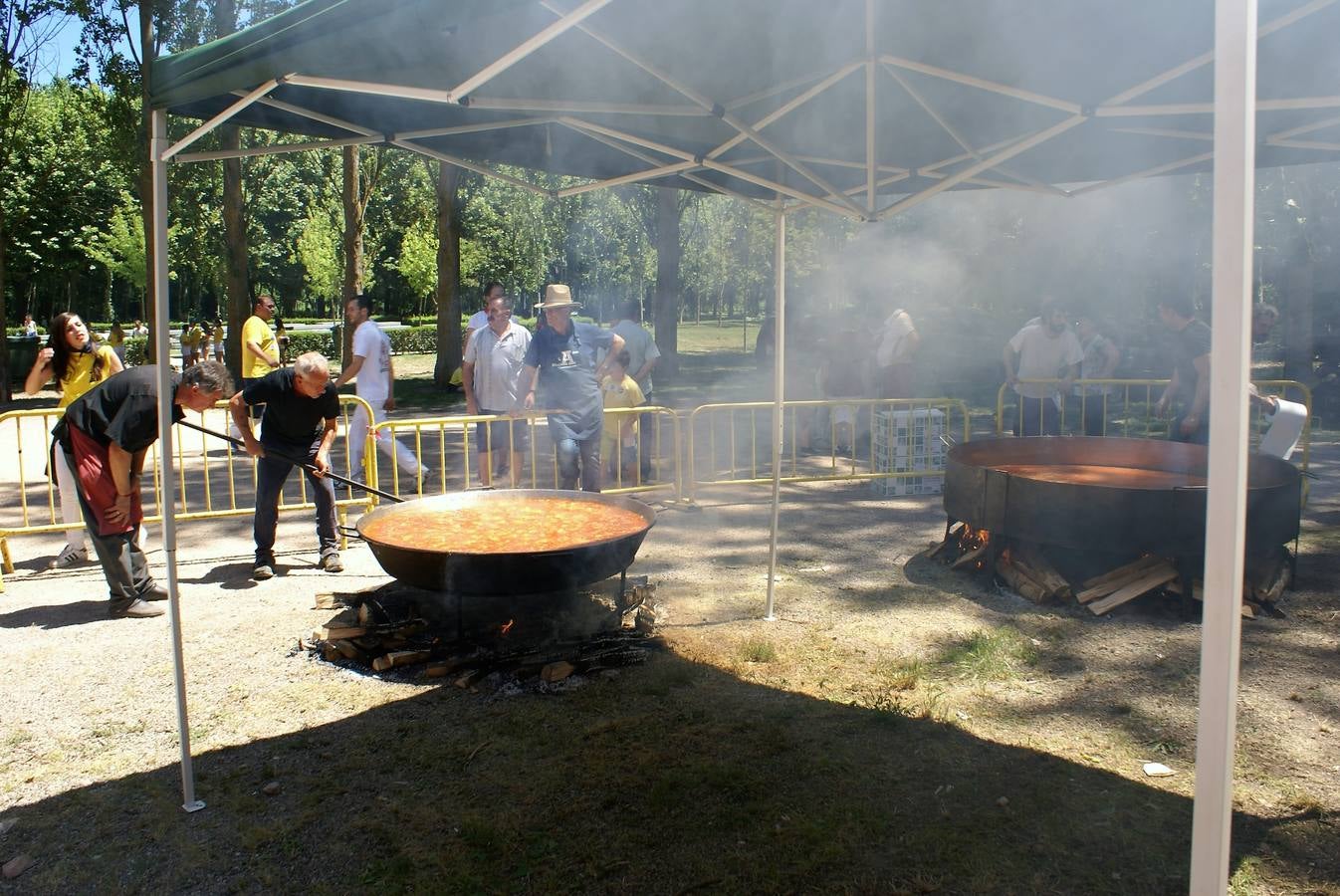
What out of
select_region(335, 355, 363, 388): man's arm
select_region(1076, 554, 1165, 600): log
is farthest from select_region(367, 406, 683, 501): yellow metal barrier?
select_region(1076, 554, 1165, 600): log

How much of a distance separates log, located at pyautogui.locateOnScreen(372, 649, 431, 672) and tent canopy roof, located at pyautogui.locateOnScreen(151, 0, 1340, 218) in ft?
9.31

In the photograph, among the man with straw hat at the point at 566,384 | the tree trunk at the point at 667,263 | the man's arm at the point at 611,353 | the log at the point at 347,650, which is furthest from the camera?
the tree trunk at the point at 667,263

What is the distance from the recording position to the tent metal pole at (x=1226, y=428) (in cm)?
199

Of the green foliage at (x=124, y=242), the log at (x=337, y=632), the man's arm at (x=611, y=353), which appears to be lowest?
the log at (x=337, y=632)

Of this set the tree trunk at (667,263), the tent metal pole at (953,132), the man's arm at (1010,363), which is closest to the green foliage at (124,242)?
the tree trunk at (667,263)

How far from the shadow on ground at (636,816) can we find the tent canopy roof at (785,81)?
2.87 meters

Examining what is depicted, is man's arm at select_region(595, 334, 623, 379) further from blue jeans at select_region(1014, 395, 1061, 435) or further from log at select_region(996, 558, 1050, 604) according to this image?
blue jeans at select_region(1014, 395, 1061, 435)

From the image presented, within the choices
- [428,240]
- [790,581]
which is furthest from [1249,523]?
[428,240]

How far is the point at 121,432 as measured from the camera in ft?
17.7

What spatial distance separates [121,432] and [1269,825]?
6.06 m

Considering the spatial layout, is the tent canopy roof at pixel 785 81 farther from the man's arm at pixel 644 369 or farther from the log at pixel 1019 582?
the man's arm at pixel 644 369

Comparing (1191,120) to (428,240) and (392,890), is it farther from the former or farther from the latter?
(428,240)

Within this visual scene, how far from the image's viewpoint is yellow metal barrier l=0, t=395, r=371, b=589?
7.31 m

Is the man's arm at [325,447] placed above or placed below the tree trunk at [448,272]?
below
